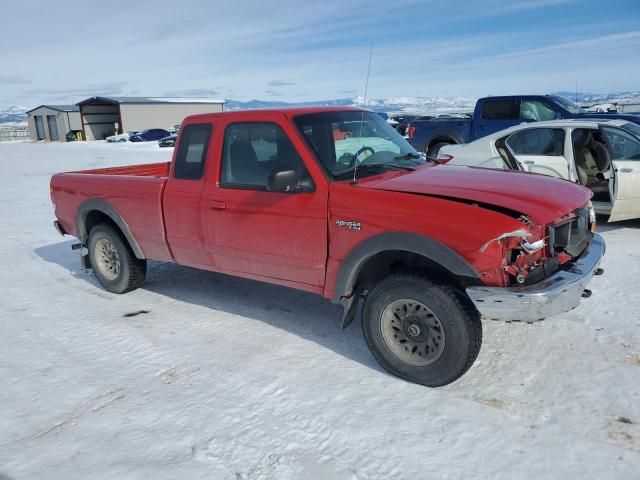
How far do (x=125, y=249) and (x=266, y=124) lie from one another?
2.37m

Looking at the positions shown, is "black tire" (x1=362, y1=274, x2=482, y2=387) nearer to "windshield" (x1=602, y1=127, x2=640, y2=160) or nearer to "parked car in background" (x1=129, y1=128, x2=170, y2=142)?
"windshield" (x1=602, y1=127, x2=640, y2=160)

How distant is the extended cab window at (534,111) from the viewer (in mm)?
12125

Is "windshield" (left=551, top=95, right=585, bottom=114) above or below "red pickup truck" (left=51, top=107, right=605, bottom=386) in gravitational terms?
above

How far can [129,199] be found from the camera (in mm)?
5242

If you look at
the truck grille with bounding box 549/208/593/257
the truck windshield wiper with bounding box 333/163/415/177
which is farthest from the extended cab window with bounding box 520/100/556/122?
the truck windshield wiper with bounding box 333/163/415/177

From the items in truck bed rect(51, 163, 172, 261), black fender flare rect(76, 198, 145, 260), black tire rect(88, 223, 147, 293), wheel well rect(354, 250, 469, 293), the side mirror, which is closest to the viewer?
wheel well rect(354, 250, 469, 293)

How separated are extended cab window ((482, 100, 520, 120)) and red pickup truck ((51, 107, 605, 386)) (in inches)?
351

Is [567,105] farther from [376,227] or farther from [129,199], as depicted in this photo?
[129,199]

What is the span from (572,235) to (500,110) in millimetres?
9863

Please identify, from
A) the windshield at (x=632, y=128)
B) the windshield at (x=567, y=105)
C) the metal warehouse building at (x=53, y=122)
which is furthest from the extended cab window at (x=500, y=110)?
the metal warehouse building at (x=53, y=122)

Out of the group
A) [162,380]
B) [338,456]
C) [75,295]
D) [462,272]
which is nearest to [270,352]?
[162,380]

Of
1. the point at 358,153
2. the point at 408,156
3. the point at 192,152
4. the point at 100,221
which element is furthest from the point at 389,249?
the point at 100,221

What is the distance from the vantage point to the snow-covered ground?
2.84 metres

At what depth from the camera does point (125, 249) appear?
5.59 meters
